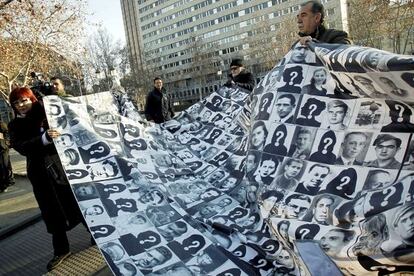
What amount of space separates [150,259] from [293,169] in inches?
50.5

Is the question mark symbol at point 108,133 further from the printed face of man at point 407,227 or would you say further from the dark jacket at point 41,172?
the printed face of man at point 407,227

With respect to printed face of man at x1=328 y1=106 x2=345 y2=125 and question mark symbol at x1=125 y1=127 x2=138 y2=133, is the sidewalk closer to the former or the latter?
question mark symbol at x1=125 y1=127 x2=138 y2=133

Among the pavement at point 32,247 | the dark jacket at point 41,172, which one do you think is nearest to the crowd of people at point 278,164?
the dark jacket at point 41,172

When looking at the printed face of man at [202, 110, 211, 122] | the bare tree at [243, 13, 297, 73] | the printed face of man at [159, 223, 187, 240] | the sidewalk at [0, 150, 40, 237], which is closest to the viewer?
the printed face of man at [159, 223, 187, 240]

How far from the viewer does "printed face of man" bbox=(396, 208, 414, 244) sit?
6.08ft

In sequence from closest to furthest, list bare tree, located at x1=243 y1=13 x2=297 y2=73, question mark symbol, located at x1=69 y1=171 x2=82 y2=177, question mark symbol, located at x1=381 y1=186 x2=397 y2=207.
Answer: question mark symbol, located at x1=381 y1=186 x2=397 y2=207
question mark symbol, located at x1=69 y1=171 x2=82 y2=177
bare tree, located at x1=243 y1=13 x2=297 y2=73

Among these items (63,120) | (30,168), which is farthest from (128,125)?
(30,168)

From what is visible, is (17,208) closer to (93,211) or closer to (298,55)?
(93,211)

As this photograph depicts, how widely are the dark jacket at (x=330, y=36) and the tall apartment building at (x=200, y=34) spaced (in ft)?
205

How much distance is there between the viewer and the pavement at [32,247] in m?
4.15

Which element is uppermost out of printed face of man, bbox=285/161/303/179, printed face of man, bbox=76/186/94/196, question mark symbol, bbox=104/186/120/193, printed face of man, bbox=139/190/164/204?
printed face of man, bbox=285/161/303/179

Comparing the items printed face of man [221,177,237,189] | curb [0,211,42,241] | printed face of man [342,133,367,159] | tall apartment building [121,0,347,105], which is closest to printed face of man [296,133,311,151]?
printed face of man [342,133,367,159]

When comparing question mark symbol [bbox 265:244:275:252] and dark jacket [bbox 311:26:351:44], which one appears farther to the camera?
dark jacket [bbox 311:26:351:44]

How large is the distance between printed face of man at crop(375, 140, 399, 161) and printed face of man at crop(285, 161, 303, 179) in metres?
0.66
